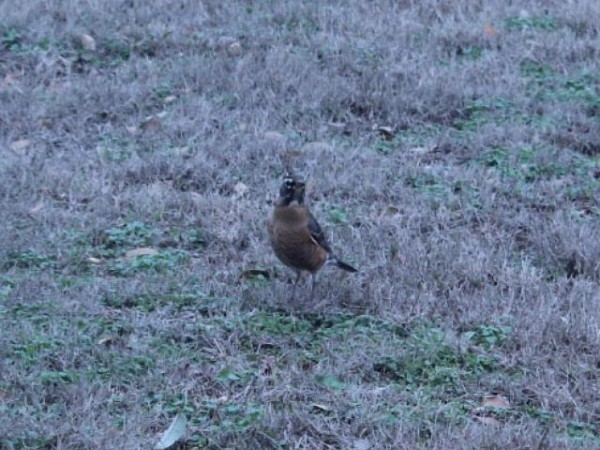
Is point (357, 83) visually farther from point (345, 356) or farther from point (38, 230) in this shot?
point (345, 356)

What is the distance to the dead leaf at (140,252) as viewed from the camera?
21.7 feet

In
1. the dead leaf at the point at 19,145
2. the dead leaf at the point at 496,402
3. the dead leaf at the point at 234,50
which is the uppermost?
the dead leaf at the point at 496,402

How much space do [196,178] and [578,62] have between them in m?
3.74

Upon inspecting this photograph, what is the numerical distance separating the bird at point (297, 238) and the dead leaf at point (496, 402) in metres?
1.31

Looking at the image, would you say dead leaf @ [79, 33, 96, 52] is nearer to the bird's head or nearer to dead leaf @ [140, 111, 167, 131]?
dead leaf @ [140, 111, 167, 131]

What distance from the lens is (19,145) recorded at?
8.18 meters

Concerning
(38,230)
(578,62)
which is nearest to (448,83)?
(578,62)

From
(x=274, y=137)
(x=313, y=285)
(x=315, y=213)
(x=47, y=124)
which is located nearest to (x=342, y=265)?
(x=313, y=285)

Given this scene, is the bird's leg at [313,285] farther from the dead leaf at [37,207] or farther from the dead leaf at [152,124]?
the dead leaf at [152,124]

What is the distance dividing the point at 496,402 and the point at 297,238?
1537mm

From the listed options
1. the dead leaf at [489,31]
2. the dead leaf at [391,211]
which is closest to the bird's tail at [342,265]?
the dead leaf at [391,211]

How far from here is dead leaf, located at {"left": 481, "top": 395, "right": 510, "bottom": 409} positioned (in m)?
5.10

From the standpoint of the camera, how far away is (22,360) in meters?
5.31

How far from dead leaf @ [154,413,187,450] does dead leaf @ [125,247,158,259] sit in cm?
185
